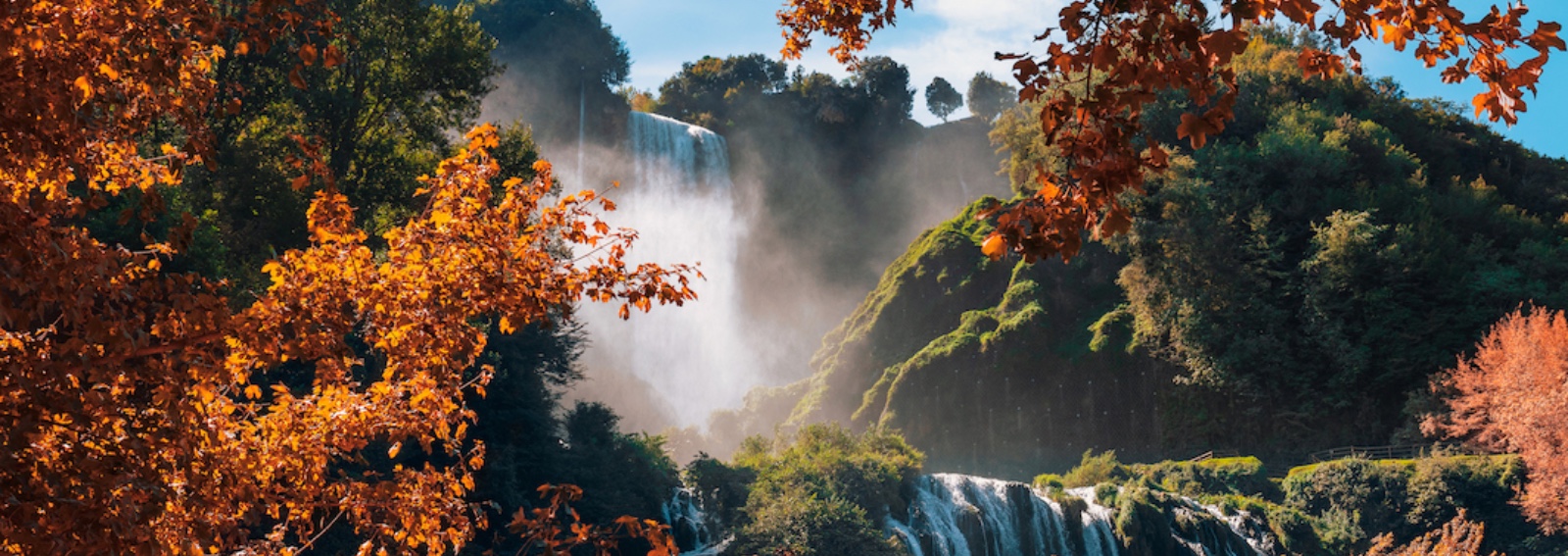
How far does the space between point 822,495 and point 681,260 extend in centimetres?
3170

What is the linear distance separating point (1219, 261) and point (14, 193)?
115 ft

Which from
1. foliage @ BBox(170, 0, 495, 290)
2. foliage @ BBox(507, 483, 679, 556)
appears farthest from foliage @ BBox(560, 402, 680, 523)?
foliage @ BBox(507, 483, 679, 556)

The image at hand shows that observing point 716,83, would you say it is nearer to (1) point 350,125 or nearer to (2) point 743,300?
(2) point 743,300

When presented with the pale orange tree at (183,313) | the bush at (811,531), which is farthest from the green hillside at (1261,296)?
the pale orange tree at (183,313)

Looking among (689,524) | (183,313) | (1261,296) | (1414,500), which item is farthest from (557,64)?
(183,313)

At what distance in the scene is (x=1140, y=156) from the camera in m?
2.52

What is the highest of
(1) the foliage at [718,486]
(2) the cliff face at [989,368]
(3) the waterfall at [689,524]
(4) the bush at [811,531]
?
(2) the cliff face at [989,368]

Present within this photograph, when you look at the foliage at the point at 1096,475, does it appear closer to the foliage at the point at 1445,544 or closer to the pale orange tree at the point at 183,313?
the foliage at the point at 1445,544

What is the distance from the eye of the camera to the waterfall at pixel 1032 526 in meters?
24.2

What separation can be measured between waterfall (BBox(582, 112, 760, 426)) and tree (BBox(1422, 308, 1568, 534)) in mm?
32233

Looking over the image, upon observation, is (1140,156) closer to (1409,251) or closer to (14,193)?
(14,193)

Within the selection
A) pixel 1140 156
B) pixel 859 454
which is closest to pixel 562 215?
pixel 1140 156

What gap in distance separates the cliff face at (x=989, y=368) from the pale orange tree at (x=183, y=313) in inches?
1322

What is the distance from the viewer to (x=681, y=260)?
2061 inches
